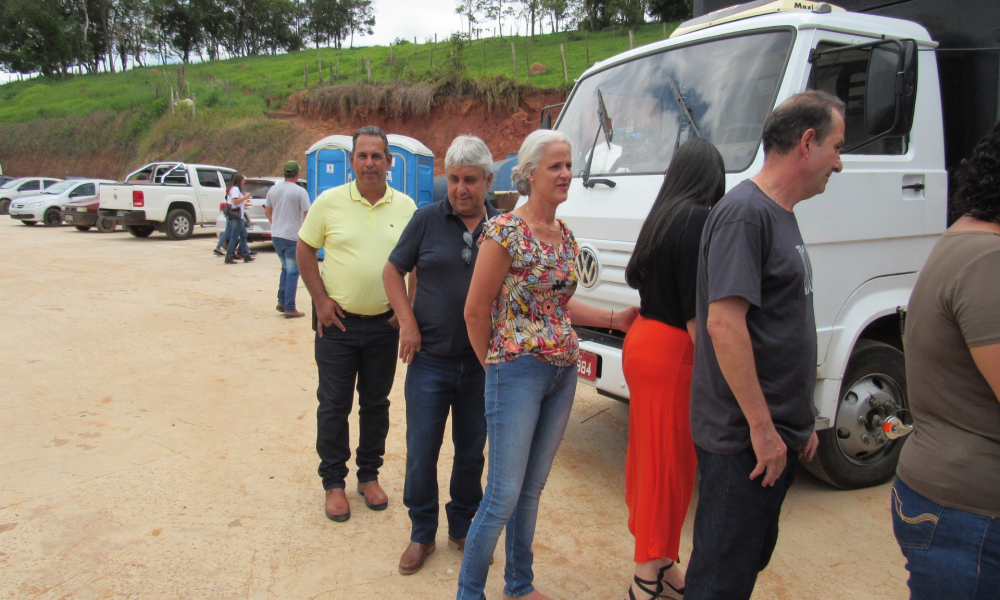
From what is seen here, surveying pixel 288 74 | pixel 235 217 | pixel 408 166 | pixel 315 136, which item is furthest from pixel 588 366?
pixel 288 74

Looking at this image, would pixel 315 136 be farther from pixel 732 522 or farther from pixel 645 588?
pixel 732 522

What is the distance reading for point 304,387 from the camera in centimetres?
554

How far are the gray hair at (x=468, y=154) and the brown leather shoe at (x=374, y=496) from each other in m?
1.87

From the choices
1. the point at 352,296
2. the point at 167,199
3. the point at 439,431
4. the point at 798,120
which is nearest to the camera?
the point at 798,120

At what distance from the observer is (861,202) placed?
→ 3381mm

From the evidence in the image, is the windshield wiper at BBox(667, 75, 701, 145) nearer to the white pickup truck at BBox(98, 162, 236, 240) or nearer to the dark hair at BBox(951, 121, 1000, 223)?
the dark hair at BBox(951, 121, 1000, 223)

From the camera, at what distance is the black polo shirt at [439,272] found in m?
2.86

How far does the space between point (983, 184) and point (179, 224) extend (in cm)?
1791

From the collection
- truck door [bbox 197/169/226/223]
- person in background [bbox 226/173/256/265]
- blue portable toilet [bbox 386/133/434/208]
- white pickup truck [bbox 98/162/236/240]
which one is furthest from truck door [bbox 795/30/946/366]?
truck door [bbox 197/169/226/223]

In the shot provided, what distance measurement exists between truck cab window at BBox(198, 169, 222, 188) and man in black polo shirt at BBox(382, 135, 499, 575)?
16155 millimetres

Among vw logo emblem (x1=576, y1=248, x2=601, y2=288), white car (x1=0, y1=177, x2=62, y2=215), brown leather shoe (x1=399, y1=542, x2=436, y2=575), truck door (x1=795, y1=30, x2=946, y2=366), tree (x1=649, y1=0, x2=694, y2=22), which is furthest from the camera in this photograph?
tree (x1=649, y1=0, x2=694, y2=22)

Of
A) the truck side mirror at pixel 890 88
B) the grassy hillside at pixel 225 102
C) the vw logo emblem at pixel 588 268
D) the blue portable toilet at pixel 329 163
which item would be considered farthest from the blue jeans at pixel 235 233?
the grassy hillside at pixel 225 102

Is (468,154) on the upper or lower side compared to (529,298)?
upper

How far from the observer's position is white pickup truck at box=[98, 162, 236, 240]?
16312mm
